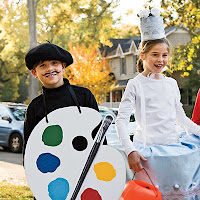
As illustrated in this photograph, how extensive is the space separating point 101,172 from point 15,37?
64.4 ft

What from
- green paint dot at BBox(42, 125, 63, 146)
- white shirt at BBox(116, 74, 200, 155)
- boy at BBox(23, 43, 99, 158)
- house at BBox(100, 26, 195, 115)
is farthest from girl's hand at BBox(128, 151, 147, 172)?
house at BBox(100, 26, 195, 115)

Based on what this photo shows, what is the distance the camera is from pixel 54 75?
2812 mm

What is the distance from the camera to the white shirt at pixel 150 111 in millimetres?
3139

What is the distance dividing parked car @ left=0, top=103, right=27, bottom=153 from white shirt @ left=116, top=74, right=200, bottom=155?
9568mm

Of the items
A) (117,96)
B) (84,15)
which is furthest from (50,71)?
(117,96)

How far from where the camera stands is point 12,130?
12562 millimetres

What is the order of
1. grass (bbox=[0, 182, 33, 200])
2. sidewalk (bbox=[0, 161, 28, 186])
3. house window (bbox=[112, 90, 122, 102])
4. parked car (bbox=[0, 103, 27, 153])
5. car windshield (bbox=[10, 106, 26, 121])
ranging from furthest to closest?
1. house window (bbox=[112, 90, 122, 102])
2. car windshield (bbox=[10, 106, 26, 121])
3. parked car (bbox=[0, 103, 27, 153])
4. sidewalk (bbox=[0, 161, 28, 186])
5. grass (bbox=[0, 182, 33, 200])

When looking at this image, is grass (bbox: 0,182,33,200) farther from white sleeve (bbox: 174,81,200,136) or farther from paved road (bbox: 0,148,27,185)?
white sleeve (bbox: 174,81,200,136)

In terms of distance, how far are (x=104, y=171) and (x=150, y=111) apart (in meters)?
0.79

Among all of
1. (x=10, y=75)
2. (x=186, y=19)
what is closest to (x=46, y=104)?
(x=186, y=19)

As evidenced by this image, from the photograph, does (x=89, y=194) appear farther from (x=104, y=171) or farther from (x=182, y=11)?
(x=182, y=11)

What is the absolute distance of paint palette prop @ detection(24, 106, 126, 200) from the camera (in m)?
2.51

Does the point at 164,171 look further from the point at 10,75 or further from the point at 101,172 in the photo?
the point at 10,75

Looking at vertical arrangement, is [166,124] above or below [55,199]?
above
